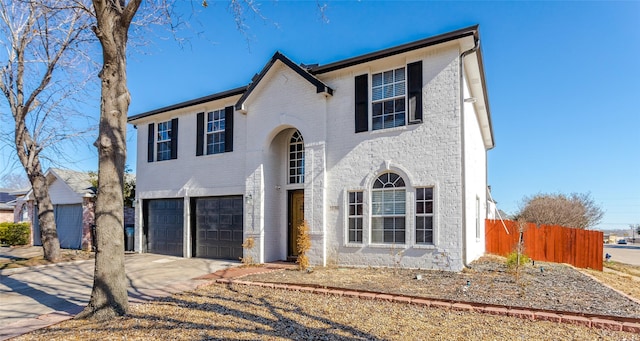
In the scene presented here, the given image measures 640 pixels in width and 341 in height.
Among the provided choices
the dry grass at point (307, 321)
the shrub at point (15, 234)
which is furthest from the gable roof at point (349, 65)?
the shrub at point (15, 234)

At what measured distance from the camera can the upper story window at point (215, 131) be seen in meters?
13.9

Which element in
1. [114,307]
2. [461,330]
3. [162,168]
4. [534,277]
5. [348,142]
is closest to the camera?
[461,330]

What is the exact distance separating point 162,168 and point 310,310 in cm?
1113

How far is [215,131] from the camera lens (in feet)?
46.0

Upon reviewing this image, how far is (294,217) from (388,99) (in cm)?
504

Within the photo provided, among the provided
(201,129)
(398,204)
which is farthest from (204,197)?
(398,204)

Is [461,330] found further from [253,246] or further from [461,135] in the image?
[253,246]

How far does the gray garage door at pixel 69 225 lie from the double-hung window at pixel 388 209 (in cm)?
1476

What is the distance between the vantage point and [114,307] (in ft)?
19.5

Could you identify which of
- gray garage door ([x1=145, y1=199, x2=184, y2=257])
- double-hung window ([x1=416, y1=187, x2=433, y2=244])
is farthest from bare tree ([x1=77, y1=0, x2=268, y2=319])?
gray garage door ([x1=145, y1=199, x2=184, y2=257])

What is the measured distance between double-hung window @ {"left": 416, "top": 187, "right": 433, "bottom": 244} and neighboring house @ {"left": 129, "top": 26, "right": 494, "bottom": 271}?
→ 1.1 inches

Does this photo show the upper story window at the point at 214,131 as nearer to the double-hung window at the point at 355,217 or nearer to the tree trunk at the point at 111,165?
the double-hung window at the point at 355,217

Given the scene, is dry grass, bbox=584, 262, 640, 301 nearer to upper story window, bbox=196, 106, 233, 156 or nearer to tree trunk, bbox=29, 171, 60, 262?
upper story window, bbox=196, 106, 233, 156

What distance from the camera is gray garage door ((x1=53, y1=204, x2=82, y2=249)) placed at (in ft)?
58.7
